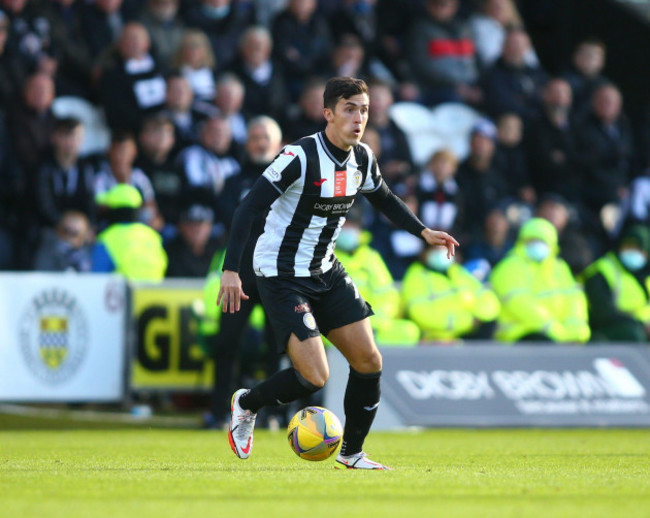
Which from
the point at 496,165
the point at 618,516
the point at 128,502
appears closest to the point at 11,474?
the point at 128,502

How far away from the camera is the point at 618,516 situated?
516cm

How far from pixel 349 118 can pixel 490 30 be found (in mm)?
10656

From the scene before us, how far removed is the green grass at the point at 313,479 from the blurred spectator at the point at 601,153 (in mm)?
6684

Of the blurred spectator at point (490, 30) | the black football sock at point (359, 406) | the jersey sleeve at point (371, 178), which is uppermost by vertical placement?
the blurred spectator at point (490, 30)

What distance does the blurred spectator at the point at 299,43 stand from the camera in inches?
617

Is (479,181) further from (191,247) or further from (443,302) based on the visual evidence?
(191,247)

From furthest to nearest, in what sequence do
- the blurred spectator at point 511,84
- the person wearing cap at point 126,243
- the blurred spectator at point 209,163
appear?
1. the blurred spectator at point 511,84
2. the blurred spectator at point 209,163
3. the person wearing cap at point 126,243

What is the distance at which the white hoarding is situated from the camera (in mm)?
12008

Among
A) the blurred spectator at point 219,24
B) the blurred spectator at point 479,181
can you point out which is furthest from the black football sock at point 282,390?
the blurred spectator at point 219,24

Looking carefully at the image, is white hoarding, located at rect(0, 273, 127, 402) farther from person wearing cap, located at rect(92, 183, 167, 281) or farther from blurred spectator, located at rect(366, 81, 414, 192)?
blurred spectator, located at rect(366, 81, 414, 192)

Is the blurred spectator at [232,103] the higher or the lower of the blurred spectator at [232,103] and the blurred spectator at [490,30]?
the lower

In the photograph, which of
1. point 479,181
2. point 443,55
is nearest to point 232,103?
point 479,181

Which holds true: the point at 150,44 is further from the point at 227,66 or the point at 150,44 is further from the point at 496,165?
the point at 496,165

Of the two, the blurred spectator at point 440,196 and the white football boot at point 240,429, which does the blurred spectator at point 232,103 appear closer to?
the blurred spectator at point 440,196
